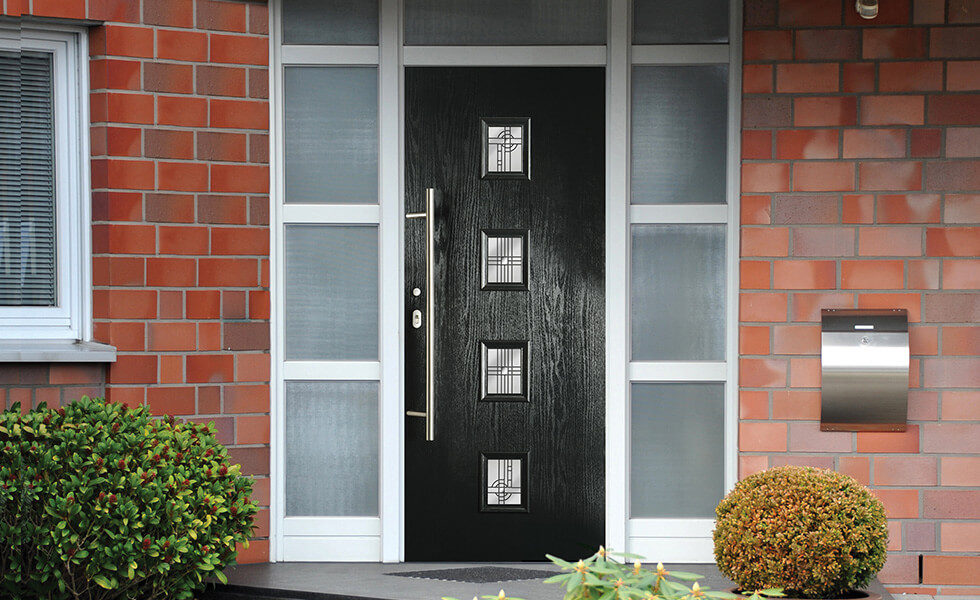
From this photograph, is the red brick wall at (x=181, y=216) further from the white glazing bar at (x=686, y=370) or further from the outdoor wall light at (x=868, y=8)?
the outdoor wall light at (x=868, y=8)

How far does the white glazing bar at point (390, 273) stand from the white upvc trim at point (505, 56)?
119 millimetres

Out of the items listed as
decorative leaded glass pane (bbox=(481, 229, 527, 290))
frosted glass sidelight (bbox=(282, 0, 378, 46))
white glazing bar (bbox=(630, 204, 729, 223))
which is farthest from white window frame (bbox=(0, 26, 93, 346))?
white glazing bar (bbox=(630, 204, 729, 223))

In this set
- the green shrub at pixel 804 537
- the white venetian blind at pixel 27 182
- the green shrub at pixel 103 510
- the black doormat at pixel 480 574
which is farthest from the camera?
the white venetian blind at pixel 27 182

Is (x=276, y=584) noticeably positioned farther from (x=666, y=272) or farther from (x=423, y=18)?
(x=423, y=18)

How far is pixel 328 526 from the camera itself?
5121 millimetres

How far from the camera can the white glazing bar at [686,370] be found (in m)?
5.11

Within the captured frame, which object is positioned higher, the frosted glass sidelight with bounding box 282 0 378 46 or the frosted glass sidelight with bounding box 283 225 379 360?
the frosted glass sidelight with bounding box 282 0 378 46

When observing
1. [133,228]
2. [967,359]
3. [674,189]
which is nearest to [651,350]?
[674,189]

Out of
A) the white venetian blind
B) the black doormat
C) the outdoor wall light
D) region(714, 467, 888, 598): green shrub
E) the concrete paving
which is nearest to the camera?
region(714, 467, 888, 598): green shrub

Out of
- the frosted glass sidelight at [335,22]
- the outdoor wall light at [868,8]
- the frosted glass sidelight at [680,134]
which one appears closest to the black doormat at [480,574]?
the frosted glass sidelight at [680,134]

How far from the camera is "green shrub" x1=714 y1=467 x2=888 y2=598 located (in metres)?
3.98

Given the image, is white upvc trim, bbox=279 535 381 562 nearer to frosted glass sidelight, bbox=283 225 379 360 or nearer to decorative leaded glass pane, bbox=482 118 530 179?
frosted glass sidelight, bbox=283 225 379 360

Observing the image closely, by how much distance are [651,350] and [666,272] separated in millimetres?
372

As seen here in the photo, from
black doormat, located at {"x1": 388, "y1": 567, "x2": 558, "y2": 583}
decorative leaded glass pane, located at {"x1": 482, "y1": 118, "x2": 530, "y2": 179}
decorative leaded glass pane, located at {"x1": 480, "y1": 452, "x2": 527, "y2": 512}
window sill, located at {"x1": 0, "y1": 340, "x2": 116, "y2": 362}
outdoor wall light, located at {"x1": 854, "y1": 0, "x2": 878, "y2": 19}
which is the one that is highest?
outdoor wall light, located at {"x1": 854, "y1": 0, "x2": 878, "y2": 19}
